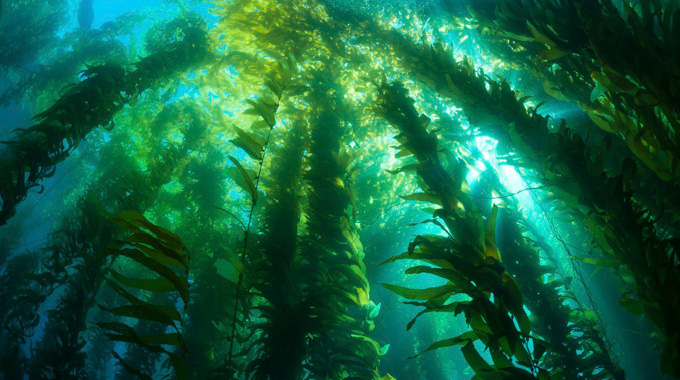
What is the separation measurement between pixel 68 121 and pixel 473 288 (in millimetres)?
2973

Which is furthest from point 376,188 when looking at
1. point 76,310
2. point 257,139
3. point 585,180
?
point 76,310

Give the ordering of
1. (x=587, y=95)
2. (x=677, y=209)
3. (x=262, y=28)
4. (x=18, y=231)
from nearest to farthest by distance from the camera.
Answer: (x=677, y=209)
(x=587, y=95)
(x=262, y=28)
(x=18, y=231)

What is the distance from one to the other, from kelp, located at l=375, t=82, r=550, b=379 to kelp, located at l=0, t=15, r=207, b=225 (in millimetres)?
2283

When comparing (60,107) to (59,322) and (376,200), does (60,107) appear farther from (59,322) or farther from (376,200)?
(376,200)

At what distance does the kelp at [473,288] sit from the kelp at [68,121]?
7.49 feet

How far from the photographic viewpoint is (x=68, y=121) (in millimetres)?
2109

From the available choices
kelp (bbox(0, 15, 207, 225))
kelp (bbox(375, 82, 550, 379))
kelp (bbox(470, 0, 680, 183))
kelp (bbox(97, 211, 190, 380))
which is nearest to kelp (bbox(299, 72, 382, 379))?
kelp (bbox(375, 82, 550, 379))

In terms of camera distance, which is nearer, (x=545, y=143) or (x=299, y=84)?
(x=545, y=143)

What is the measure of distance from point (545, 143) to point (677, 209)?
2.18ft

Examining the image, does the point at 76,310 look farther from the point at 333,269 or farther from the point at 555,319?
the point at 555,319

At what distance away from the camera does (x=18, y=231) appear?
7.99 meters

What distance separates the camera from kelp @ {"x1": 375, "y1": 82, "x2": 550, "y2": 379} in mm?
1162

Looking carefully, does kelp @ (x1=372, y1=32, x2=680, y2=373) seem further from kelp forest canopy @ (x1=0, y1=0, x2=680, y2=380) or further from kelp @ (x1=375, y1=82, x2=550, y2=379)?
kelp @ (x1=375, y1=82, x2=550, y2=379)

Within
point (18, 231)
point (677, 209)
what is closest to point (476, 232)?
point (677, 209)
